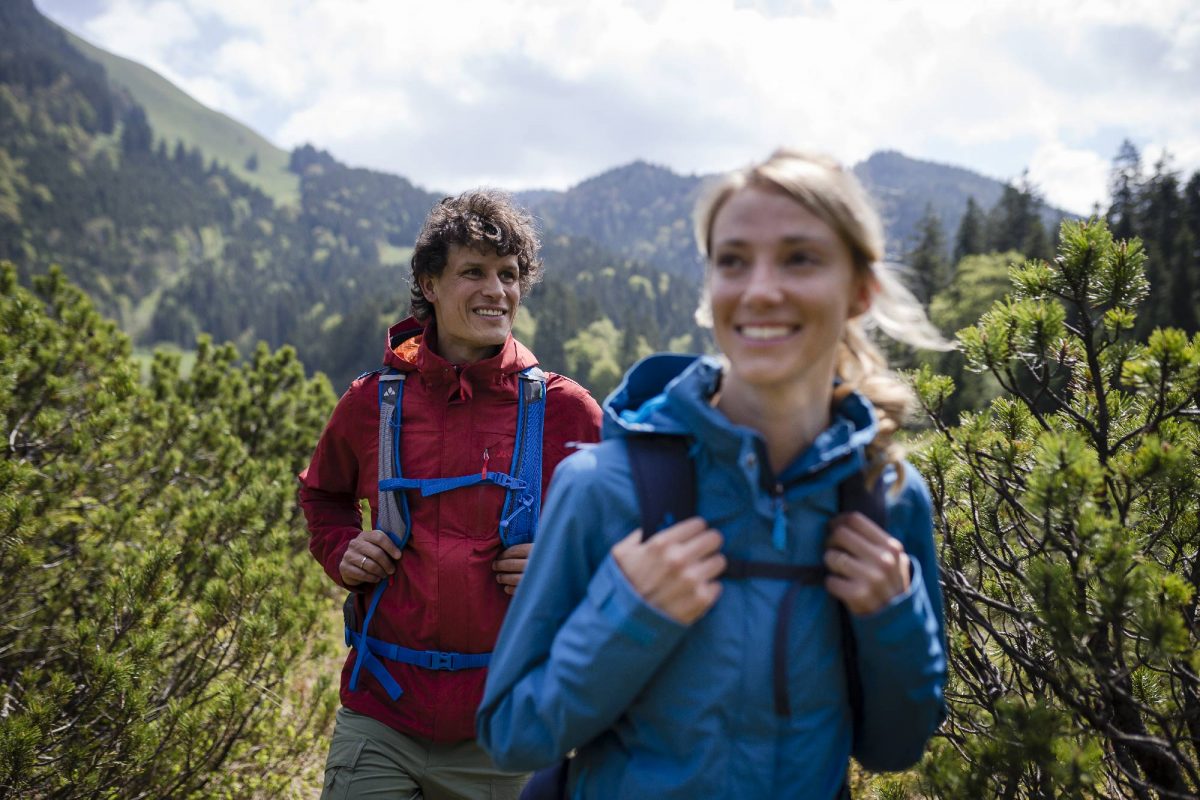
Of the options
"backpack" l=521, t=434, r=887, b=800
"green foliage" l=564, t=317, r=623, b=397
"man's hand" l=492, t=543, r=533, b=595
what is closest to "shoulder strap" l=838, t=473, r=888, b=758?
"backpack" l=521, t=434, r=887, b=800

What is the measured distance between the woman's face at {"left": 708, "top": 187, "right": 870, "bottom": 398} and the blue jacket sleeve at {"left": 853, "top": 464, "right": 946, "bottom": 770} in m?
0.43

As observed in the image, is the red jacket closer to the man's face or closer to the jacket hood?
the man's face

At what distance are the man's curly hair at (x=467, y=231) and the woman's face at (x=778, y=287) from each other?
5.95ft

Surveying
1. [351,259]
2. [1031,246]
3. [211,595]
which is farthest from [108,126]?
[211,595]

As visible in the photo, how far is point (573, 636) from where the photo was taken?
1.43m

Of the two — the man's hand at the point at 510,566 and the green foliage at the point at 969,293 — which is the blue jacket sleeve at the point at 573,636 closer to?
the man's hand at the point at 510,566

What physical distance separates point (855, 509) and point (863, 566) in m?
0.16

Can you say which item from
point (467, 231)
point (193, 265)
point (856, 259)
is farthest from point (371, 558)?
point (193, 265)

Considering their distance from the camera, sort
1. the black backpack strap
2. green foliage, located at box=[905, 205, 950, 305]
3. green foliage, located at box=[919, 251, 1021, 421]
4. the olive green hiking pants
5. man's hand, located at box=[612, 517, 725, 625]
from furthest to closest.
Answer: green foliage, located at box=[905, 205, 950, 305], green foliage, located at box=[919, 251, 1021, 421], the olive green hiking pants, the black backpack strap, man's hand, located at box=[612, 517, 725, 625]

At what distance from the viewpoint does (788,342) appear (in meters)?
1.51

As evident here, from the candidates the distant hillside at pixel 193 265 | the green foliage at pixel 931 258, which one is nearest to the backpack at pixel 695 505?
the green foliage at pixel 931 258

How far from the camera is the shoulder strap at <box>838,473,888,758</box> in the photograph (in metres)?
1.56

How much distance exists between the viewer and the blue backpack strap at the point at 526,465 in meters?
2.80

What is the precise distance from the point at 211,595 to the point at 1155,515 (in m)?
4.66
